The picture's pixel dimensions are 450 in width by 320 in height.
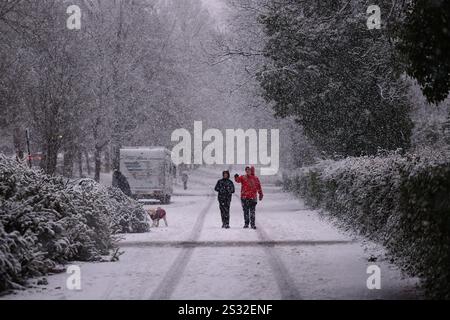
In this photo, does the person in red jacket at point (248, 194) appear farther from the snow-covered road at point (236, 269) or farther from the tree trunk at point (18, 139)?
→ the tree trunk at point (18, 139)

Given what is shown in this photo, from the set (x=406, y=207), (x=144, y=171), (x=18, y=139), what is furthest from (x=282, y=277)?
(x=18, y=139)

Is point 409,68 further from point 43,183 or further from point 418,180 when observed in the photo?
point 43,183

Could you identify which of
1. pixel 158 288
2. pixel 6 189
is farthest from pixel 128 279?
pixel 6 189

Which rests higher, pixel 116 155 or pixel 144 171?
pixel 116 155

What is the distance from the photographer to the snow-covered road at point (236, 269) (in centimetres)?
848

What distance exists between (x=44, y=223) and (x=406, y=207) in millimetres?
5932

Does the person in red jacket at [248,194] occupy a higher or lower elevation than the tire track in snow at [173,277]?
higher

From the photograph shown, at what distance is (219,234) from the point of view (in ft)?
53.1

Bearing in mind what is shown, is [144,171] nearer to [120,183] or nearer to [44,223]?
[120,183]

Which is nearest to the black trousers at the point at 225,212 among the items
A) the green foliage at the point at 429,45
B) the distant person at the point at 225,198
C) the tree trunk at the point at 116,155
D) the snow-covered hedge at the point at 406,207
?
the distant person at the point at 225,198

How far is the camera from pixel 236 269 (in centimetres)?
1048

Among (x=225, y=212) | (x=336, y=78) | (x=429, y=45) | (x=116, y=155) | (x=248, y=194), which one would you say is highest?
(x=336, y=78)

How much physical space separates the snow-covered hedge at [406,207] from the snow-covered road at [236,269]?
1.44ft
